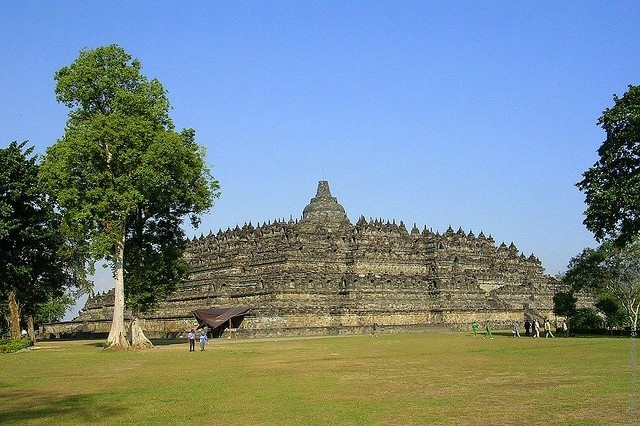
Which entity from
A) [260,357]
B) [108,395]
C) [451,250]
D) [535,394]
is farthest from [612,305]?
[108,395]

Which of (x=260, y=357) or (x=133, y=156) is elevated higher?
(x=133, y=156)

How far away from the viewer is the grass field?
15875mm

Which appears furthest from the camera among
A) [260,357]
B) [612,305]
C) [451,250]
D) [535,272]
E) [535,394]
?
[535,272]

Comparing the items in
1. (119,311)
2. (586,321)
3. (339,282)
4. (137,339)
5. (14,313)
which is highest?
(339,282)

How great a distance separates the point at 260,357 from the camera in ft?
115

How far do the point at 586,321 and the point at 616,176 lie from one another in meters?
23.3

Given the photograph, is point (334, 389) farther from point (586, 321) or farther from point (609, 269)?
point (586, 321)

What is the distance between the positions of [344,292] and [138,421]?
49588mm

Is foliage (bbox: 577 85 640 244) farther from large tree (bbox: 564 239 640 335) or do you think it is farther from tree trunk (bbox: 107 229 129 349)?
tree trunk (bbox: 107 229 129 349)

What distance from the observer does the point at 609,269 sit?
199ft

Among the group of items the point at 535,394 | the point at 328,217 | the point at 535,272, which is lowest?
the point at 535,394

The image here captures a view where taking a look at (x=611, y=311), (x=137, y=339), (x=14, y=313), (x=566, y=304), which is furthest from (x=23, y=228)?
(x=611, y=311)

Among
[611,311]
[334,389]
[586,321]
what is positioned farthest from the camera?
[611,311]

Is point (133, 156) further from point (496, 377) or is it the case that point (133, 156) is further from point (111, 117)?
point (496, 377)
